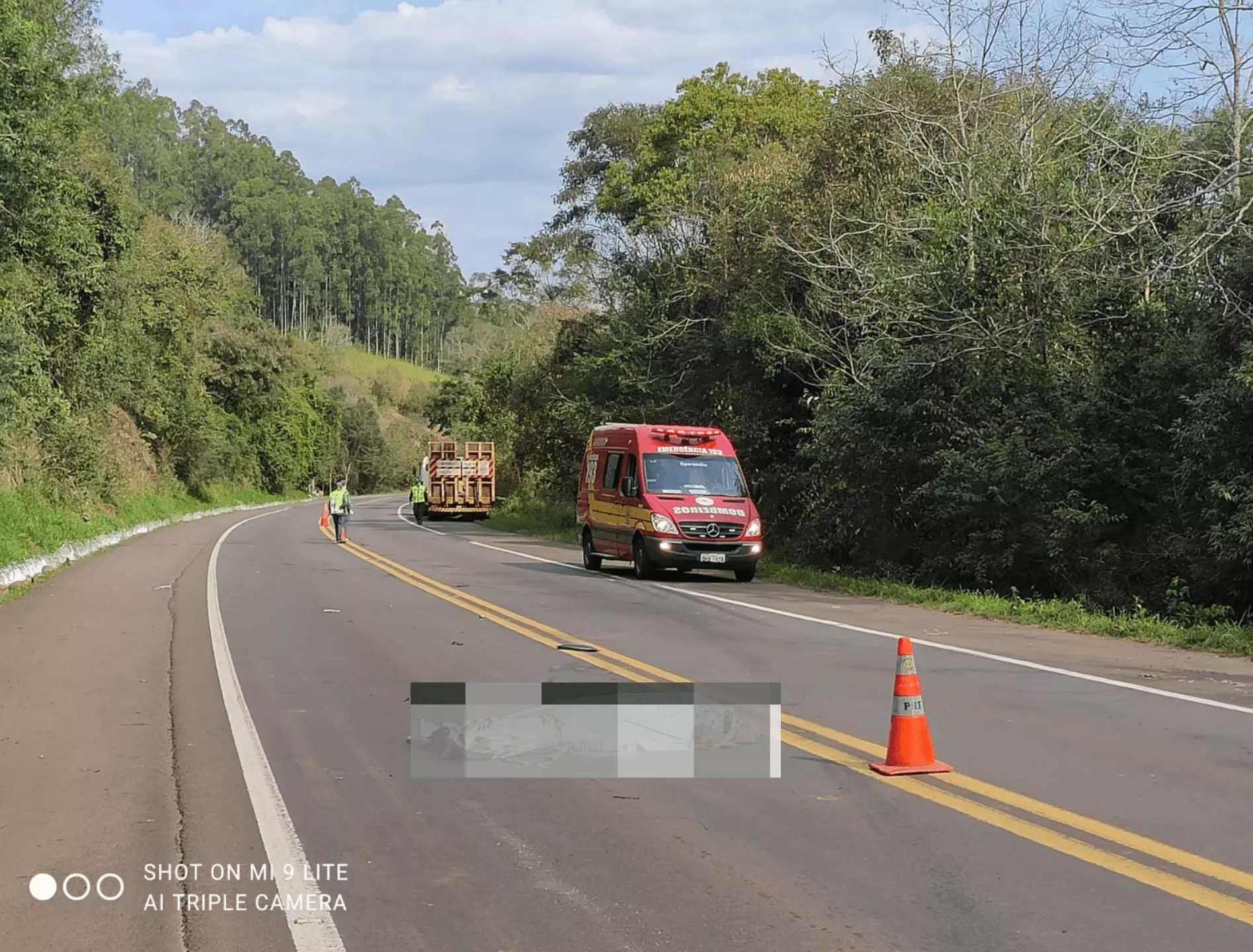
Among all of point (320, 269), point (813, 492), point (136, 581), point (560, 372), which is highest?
point (320, 269)

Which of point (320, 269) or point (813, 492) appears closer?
point (813, 492)

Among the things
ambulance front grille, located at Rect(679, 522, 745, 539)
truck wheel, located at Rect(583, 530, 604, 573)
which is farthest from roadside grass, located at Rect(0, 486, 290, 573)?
ambulance front grille, located at Rect(679, 522, 745, 539)

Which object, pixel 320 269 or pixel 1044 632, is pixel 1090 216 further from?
pixel 320 269

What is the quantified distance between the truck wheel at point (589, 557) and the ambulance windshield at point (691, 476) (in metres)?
2.55

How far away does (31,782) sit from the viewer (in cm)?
745

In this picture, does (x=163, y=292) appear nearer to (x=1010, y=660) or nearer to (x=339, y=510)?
(x=339, y=510)

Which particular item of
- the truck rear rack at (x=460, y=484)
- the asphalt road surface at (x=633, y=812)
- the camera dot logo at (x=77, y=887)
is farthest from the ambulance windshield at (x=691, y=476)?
the truck rear rack at (x=460, y=484)

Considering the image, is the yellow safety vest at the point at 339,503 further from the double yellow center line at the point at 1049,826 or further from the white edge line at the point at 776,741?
the double yellow center line at the point at 1049,826

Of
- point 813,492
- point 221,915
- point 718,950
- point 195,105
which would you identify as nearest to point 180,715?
point 221,915

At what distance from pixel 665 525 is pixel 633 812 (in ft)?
A: 46.5

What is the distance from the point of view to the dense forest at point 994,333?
15836 mm

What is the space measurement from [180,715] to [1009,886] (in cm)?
642

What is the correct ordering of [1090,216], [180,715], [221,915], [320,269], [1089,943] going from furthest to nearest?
[320,269] < [1090,216] < [180,715] < [221,915] < [1089,943]

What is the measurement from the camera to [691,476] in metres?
21.8
